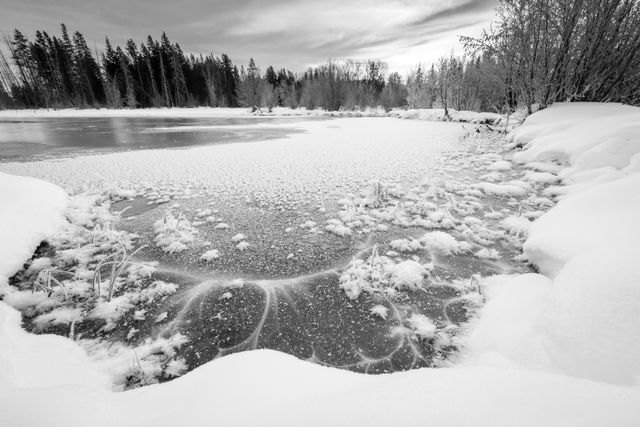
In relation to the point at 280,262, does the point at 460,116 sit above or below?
above

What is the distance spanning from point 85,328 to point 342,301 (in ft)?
7.01

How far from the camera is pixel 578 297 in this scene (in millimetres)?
1723

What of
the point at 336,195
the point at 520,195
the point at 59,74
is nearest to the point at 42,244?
the point at 336,195

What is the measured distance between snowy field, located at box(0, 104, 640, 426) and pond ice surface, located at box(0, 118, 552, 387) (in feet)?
0.07

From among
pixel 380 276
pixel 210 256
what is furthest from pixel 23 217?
pixel 380 276

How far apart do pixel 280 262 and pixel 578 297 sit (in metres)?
2.56

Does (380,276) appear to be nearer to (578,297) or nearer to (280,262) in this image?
(280,262)

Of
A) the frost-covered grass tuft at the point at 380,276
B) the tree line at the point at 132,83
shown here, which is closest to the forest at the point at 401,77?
the tree line at the point at 132,83

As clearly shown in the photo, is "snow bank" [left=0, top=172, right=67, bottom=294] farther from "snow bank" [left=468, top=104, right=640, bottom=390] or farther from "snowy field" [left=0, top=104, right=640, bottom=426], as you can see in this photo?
"snow bank" [left=468, top=104, right=640, bottom=390]

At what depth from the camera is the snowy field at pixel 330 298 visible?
111 centimetres

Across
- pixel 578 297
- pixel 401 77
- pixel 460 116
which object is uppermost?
pixel 401 77

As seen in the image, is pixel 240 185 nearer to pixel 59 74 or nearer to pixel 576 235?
pixel 576 235

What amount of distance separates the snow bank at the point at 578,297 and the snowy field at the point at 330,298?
11 mm

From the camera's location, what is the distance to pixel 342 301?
2.48 meters
